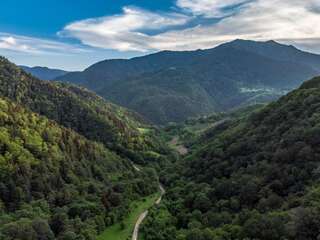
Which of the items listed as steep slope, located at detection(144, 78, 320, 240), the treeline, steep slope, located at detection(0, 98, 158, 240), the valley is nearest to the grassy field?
the valley

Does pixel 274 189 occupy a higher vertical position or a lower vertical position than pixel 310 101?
lower

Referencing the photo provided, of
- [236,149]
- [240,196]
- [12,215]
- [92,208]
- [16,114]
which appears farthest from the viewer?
[16,114]

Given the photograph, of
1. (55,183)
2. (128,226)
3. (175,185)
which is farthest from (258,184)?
(55,183)

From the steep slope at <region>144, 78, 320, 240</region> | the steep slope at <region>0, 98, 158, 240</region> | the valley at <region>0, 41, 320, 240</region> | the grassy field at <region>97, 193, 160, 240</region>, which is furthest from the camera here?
the grassy field at <region>97, 193, 160, 240</region>

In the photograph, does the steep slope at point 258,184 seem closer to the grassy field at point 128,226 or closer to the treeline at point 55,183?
the grassy field at point 128,226

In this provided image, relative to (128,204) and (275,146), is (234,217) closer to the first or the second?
(275,146)

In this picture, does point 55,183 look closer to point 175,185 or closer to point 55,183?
point 55,183

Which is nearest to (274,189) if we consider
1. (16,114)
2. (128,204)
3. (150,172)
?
(128,204)

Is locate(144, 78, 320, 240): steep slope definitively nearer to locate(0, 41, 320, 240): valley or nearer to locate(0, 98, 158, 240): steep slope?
locate(0, 41, 320, 240): valley
